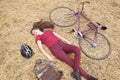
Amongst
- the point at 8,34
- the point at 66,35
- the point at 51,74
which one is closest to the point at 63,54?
the point at 51,74

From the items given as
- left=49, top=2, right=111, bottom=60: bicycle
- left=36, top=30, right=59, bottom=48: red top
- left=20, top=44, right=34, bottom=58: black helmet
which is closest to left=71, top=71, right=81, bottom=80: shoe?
left=49, top=2, right=111, bottom=60: bicycle

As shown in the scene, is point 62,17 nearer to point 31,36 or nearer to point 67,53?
point 31,36

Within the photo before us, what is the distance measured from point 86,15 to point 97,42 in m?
1.37

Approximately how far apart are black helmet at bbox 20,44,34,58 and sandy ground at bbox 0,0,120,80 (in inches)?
5.0

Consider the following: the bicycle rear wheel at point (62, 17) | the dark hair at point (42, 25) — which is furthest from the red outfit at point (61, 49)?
the bicycle rear wheel at point (62, 17)

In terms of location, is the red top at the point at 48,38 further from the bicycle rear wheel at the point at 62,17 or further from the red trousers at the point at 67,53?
the bicycle rear wheel at the point at 62,17

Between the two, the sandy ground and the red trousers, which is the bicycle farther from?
the red trousers


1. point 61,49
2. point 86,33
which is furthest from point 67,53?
point 86,33

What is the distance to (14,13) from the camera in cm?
817

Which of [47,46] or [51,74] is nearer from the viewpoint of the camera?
[51,74]

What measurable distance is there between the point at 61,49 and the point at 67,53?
0.31 meters

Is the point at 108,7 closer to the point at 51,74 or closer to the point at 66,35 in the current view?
the point at 66,35

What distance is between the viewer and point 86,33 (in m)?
7.53

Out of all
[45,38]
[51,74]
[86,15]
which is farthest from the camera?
[86,15]
